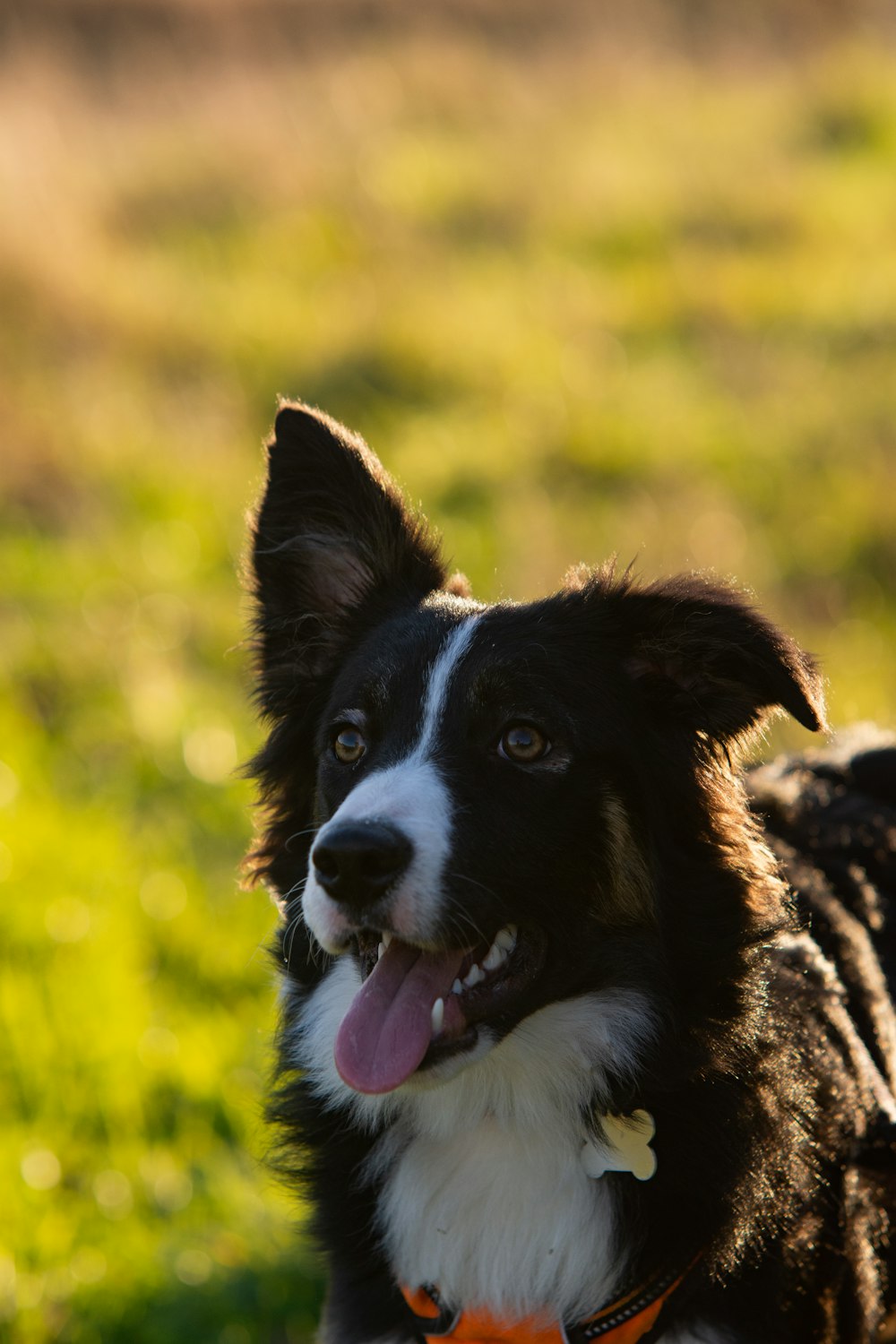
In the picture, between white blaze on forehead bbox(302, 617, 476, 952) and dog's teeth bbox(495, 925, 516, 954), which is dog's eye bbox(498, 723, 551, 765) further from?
dog's teeth bbox(495, 925, 516, 954)

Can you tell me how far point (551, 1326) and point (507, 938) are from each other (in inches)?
32.7

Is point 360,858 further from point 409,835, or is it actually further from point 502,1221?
point 502,1221

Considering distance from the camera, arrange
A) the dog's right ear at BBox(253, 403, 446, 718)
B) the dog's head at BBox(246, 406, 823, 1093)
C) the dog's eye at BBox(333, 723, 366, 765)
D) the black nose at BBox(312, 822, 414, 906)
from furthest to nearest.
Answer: the dog's right ear at BBox(253, 403, 446, 718) < the dog's eye at BBox(333, 723, 366, 765) < the dog's head at BBox(246, 406, 823, 1093) < the black nose at BBox(312, 822, 414, 906)

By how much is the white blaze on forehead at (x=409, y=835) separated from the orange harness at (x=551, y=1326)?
0.86 metres

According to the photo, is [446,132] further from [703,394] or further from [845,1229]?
[845,1229]

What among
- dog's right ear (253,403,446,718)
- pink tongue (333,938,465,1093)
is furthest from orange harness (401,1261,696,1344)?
dog's right ear (253,403,446,718)

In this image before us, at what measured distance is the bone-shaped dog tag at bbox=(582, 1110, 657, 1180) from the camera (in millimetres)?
3133

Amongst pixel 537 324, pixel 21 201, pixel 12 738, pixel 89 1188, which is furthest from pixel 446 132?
pixel 89 1188

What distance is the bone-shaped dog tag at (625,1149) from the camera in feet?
10.3

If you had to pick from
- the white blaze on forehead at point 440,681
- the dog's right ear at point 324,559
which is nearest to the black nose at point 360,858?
the white blaze on forehead at point 440,681

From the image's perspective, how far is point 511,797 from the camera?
3158 mm

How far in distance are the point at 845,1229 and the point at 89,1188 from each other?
2.47m

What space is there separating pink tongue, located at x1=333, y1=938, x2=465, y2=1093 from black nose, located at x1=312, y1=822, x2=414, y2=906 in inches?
10.9

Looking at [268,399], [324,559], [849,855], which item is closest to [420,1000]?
[324,559]
